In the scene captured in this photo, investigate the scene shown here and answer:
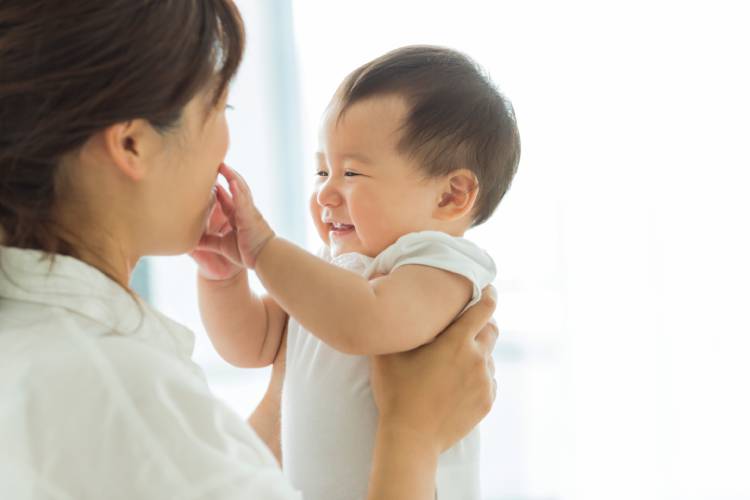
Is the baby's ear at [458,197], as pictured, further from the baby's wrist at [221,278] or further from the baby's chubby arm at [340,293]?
the baby's wrist at [221,278]

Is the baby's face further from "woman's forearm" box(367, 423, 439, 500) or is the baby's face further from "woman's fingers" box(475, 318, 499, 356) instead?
"woman's forearm" box(367, 423, 439, 500)

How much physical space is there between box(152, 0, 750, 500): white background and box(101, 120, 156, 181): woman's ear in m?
1.70

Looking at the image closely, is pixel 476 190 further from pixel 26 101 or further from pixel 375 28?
pixel 375 28

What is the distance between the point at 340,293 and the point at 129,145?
12.8 inches

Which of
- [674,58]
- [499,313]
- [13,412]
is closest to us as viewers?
[13,412]

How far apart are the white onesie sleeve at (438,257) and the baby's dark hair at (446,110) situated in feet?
0.35

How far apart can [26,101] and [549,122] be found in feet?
6.01

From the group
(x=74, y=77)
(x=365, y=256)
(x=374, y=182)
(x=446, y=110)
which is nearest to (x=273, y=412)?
(x=365, y=256)

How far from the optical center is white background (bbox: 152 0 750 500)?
235 cm

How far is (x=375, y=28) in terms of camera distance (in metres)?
2.55

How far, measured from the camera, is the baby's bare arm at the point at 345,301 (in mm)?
1053

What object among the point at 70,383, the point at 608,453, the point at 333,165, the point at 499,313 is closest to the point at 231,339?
the point at 333,165

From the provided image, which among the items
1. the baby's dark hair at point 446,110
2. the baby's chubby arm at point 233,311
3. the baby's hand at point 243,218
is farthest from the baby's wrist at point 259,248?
the baby's dark hair at point 446,110

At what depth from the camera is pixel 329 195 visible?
1236 millimetres
